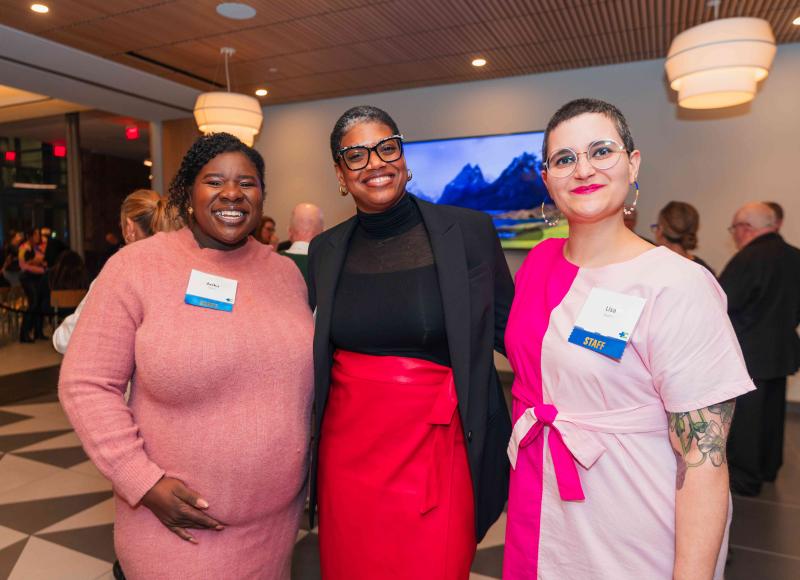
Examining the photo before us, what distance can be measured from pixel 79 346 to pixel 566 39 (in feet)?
16.5

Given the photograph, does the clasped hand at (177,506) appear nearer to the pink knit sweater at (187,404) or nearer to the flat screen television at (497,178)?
the pink knit sweater at (187,404)

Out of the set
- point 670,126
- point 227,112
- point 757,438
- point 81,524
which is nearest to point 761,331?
point 757,438

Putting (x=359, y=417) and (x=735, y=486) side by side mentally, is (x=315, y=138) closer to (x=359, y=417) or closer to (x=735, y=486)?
(x=735, y=486)

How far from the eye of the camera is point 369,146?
154 cm

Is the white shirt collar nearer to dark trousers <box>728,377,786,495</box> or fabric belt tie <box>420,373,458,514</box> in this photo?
fabric belt tie <box>420,373,458,514</box>

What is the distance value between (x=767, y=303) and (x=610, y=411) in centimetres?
308

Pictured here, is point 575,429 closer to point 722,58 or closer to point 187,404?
point 187,404

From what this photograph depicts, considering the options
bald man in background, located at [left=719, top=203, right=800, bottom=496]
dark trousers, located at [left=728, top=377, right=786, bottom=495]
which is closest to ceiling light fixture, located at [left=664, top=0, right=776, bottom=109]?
bald man in background, located at [left=719, top=203, right=800, bottom=496]

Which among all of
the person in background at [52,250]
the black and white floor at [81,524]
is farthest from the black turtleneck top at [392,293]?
the person in background at [52,250]

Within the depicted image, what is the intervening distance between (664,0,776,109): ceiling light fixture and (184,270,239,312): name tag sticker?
139 inches

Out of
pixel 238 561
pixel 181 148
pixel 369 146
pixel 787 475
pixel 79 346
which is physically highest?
pixel 181 148

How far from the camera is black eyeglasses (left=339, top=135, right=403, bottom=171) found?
5.06ft

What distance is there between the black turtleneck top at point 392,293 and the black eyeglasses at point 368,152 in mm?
130

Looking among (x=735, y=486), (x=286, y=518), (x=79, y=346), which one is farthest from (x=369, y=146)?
(x=735, y=486)
